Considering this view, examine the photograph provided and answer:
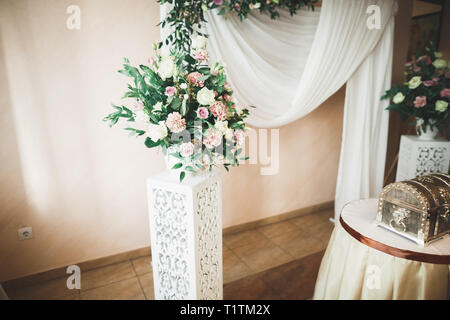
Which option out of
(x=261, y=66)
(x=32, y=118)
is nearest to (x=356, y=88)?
(x=261, y=66)

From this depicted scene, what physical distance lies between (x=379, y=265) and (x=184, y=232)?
914 millimetres

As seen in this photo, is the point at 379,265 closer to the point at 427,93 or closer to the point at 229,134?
the point at 229,134

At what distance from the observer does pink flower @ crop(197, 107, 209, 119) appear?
49.2 inches

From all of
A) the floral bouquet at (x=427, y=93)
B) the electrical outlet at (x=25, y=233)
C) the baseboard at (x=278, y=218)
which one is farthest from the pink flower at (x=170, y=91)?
the floral bouquet at (x=427, y=93)

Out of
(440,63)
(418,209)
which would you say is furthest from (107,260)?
(440,63)

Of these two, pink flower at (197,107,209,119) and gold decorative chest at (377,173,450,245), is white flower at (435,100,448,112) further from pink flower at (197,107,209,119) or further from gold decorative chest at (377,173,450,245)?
pink flower at (197,107,209,119)

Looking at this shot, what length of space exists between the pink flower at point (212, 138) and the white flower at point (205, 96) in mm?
126

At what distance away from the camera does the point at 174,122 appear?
4.01ft

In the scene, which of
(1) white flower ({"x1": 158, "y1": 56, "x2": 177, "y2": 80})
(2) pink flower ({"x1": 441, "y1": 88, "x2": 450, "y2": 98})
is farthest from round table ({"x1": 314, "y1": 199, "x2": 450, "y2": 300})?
(2) pink flower ({"x1": 441, "y1": 88, "x2": 450, "y2": 98})

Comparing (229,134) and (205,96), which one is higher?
(205,96)

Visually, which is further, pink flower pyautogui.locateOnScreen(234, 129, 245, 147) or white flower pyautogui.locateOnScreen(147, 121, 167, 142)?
pink flower pyautogui.locateOnScreen(234, 129, 245, 147)

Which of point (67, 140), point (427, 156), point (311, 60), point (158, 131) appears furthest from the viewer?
point (427, 156)

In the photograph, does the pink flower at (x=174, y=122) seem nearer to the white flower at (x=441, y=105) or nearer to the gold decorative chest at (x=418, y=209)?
the gold decorative chest at (x=418, y=209)

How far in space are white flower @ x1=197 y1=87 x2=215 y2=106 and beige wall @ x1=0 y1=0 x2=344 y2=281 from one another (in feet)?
2.29
